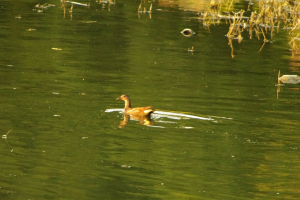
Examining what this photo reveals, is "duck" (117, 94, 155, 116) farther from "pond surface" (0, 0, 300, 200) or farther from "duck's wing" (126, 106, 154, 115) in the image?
"pond surface" (0, 0, 300, 200)

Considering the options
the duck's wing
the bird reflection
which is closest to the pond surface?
the bird reflection

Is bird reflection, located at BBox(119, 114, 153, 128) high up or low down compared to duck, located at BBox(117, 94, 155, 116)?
down

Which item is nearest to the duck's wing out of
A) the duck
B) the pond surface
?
the duck

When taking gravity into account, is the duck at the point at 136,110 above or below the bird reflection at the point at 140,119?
above

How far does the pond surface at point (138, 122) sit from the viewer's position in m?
9.82

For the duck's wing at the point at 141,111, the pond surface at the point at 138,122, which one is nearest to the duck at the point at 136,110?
the duck's wing at the point at 141,111

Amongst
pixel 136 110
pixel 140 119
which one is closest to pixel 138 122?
pixel 140 119

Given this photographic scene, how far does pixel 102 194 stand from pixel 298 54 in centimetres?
1714

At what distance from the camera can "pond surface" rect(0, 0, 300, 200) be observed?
9.82 meters

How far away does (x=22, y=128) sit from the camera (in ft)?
40.1

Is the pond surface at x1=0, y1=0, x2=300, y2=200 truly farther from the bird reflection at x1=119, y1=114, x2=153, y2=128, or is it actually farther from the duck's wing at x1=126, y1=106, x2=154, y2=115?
the duck's wing at x1=126, y1=106, x2=154, y2=115

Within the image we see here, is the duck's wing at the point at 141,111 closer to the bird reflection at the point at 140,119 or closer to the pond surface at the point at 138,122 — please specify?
the bird reflection at the point at 140,119

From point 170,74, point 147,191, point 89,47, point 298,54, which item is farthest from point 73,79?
point 298,54

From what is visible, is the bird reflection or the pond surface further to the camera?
the bird reflection
